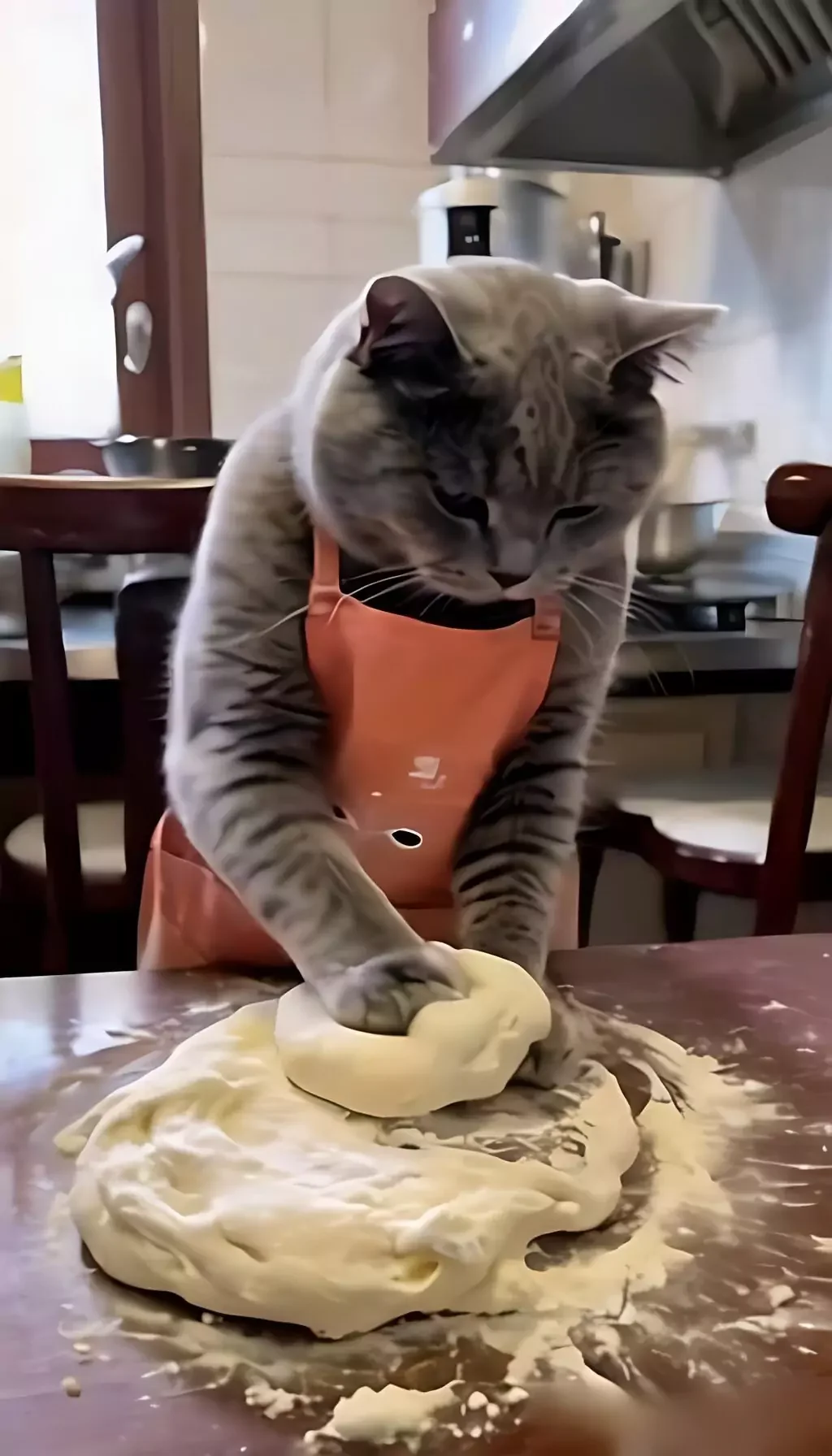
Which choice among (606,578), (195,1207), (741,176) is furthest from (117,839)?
(741,176)

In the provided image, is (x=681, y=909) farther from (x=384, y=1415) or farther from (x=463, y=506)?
(x=384, y=1415)

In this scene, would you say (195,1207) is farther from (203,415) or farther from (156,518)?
(203,415)

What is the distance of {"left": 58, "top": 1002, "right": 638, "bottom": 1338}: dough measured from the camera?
1.56 ft

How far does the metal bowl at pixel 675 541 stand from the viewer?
1.69 meters

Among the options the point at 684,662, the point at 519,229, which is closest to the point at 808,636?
the point at 684,662

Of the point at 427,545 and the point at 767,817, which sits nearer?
the point at 427,545

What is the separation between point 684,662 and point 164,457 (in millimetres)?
783

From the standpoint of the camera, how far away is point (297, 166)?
240 cm

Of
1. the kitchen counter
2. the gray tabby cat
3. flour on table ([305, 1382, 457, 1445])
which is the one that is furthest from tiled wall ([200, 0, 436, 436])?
flour on table ([305, 1382, 457, 1445])

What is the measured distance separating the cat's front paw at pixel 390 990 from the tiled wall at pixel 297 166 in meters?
A: 1.82

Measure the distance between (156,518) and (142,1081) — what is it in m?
0.68

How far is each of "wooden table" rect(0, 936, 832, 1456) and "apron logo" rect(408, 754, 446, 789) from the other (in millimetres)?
166

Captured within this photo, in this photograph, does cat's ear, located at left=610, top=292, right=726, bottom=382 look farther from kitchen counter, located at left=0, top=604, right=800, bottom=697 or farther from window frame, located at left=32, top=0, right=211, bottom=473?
window frame, located at left=32, top=0, right=211, bottom=473

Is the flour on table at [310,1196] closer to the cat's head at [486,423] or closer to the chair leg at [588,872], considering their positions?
the cat's head at [486,423]
